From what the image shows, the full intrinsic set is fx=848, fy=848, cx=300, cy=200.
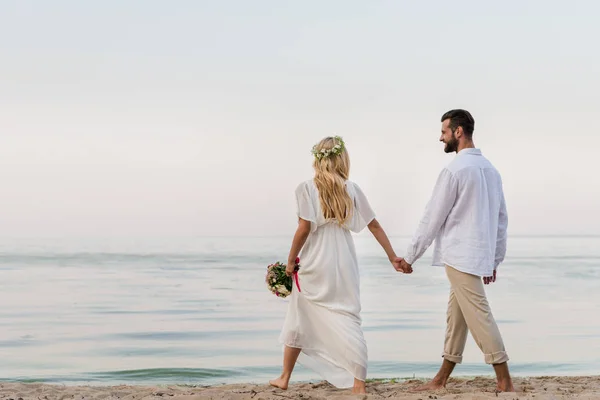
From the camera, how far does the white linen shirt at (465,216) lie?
5668mm

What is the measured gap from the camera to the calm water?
8.91m

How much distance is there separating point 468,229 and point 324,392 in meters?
1.57

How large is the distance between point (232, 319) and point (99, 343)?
8.95ft

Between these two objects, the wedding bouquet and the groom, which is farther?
the wedding bouquet

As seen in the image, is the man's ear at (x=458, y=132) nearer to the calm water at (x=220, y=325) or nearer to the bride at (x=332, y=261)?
the bride at (x=332, y=261)

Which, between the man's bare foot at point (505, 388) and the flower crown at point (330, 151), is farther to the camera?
the flower crown at point (330, 151)

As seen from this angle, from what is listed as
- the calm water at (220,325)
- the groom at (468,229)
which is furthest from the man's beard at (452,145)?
the calm water at (220,325)

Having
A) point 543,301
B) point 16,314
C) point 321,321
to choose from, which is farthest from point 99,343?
point 543,301

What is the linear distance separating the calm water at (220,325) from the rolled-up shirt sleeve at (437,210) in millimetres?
2793

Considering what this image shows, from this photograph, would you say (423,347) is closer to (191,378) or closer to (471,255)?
(191,378)

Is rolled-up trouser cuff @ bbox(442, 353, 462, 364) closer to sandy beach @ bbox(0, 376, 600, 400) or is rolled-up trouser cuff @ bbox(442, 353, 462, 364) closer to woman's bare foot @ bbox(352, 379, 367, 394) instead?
sandy beach @ bbox(0, 376, 600, 400)

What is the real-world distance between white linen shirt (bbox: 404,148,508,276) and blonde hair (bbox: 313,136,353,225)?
1.78 feet

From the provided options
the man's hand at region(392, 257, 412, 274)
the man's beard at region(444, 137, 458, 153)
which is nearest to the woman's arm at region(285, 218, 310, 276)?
the man's hand at region(392, 257, 412, 274)

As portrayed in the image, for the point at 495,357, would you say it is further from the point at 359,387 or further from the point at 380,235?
the point at 380,235
